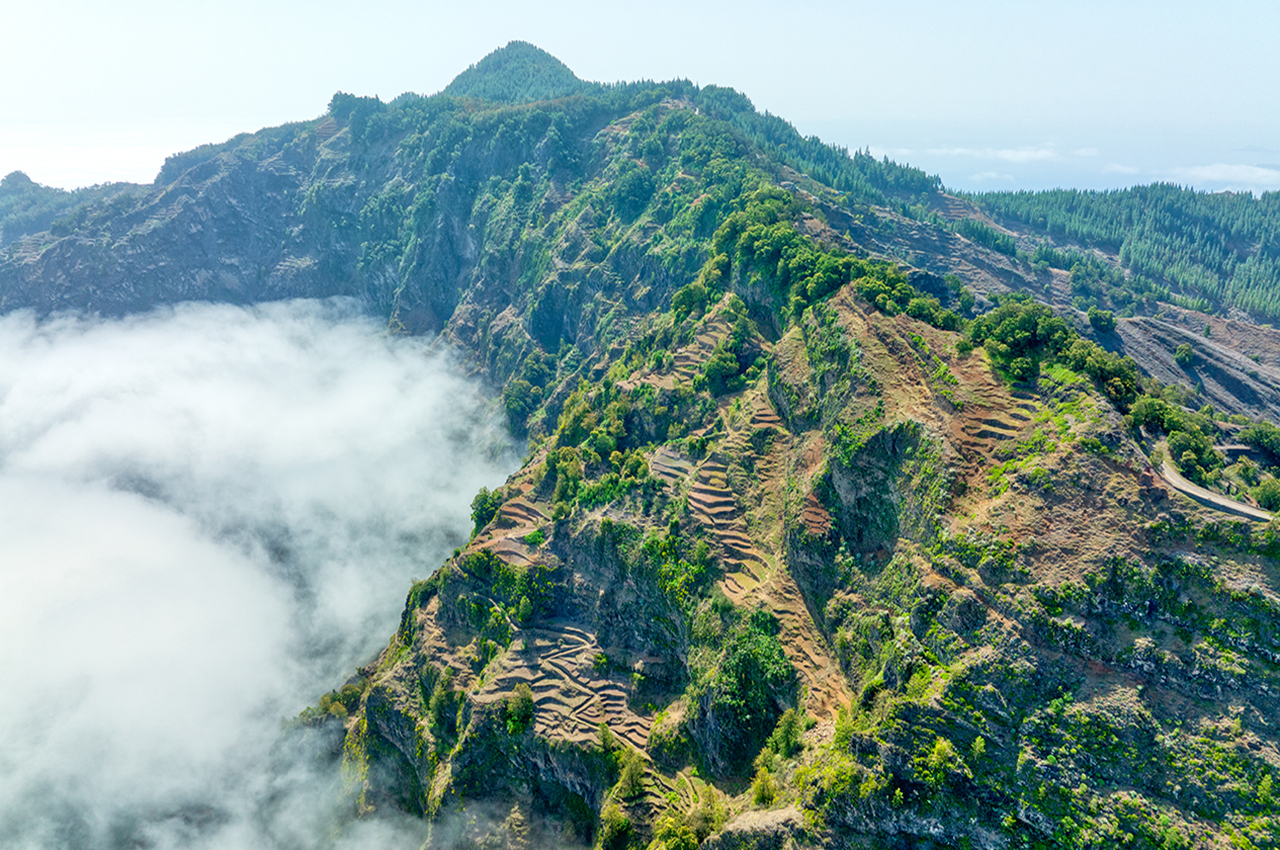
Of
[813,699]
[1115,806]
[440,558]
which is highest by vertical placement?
[1115,806]

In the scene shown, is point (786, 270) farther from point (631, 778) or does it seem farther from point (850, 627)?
point (631, 778)

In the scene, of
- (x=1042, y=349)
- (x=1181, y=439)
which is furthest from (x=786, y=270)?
(x=1181, y=439)

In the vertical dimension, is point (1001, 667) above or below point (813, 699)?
above

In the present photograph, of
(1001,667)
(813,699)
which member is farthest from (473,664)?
(1001,667)

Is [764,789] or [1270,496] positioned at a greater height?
[1270,496]

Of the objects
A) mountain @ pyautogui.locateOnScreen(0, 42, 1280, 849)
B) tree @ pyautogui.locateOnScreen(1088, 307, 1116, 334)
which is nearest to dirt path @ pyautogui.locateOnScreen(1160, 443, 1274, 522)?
mountain @ pyautogui.locateOnScreen(0, 42, 1280, 849)

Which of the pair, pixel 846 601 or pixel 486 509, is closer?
pixel 846 601

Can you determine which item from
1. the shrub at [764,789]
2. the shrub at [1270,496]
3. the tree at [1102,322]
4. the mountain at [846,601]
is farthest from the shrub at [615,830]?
the tree at [1102,322]

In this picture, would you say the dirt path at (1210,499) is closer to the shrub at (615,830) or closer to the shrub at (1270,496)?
the shrub at (1270,496)

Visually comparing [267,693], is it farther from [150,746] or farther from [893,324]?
[893,324]

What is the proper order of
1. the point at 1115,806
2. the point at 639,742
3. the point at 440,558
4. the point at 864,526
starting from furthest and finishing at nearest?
the point at 440,558 < the point at 639,742 < the point at 864,526 < the point at 1115,806

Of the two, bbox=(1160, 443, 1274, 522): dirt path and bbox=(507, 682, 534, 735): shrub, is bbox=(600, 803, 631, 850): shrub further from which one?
bbox=(1160, 443, 1274, 522): dirt path
